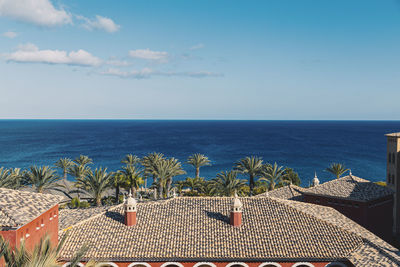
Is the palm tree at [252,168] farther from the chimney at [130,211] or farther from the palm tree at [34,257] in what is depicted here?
the palm tree at [34,257]

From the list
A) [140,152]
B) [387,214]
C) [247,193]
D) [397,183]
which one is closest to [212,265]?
[387,214]

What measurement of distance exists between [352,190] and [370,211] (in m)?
2.50

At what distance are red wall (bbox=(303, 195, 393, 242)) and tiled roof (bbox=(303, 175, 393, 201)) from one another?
476mm

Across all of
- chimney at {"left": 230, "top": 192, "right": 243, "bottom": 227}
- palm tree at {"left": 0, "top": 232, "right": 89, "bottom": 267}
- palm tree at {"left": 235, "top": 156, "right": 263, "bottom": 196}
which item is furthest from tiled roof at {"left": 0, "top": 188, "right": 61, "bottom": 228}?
palm tree at {"left": 235, "top": 156, "right": 263, "bottom": 196}

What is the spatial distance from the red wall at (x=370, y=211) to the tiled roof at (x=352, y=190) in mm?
476

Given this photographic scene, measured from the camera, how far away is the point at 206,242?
82.1ft

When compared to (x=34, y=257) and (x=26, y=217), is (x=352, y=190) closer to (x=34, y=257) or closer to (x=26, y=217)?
(x=26, y=217)

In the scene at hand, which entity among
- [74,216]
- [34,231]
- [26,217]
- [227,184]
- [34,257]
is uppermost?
[34,257]

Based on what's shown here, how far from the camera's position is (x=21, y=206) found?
22.1 m

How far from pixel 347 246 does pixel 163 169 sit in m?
31.1

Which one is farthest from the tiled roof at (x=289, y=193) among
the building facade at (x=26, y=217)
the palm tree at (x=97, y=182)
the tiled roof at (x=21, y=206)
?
the tiled roof at (x=21, y=206)

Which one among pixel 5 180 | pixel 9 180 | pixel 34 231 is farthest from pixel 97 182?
pixel 34 231

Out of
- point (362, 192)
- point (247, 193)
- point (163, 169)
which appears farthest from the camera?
point (247, 193)

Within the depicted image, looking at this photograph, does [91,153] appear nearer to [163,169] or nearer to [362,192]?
[163,169]
